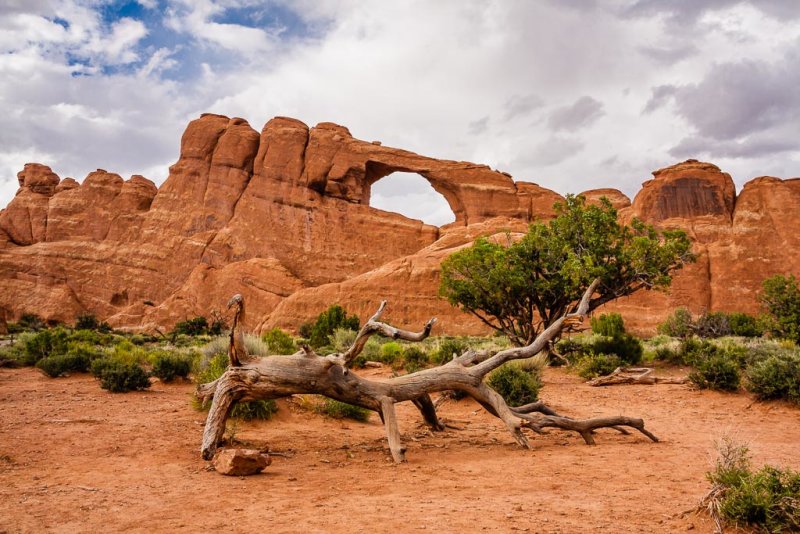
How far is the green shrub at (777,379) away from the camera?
36.3 ft

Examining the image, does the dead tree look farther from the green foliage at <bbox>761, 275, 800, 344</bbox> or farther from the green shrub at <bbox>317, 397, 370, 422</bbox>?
the green foliage at <bbox>761, 275, 800, 344</bbox>

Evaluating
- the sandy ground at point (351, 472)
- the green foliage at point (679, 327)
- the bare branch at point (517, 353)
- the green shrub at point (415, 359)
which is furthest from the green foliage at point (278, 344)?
the green foliage at point (679, 327)

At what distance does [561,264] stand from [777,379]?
31.6ft

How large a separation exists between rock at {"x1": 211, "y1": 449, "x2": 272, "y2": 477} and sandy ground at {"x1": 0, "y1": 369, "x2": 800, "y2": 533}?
4.2 inches

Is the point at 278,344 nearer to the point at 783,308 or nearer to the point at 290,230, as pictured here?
the point at 783,308

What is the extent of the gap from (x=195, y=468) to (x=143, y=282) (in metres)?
53.7

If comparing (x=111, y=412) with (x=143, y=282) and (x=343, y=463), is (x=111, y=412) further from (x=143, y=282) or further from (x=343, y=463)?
(x=143, y=282)

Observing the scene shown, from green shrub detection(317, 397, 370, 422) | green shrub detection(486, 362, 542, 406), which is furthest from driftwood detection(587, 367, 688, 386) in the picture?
green shrub detection(317, 397, 370, 422)

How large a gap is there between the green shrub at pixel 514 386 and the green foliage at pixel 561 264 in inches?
319

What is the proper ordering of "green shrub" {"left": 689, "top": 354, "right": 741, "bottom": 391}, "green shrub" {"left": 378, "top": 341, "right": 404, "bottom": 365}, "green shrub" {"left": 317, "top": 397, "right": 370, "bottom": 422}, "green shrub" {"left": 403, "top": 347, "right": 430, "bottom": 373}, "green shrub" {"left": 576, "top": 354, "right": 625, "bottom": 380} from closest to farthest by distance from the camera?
"green shrub" {"left": 317, "top": 397, "right": 370, "bottom": 422}
"green shrub" {"left": 689, "top": 354, "right": 741, "bottom": 391}
"green shrub" {"left": 576, "top": 354, "right": 625, "bottom": 380}
"green shrub" {"left": 403, "top": 347, "right": 430, "bottom": 373}
"green shrub" {"left": 378, "top": 341, "right": 404, "bottom": 365}

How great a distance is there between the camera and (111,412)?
398 inches

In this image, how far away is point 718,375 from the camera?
13031 millimetres

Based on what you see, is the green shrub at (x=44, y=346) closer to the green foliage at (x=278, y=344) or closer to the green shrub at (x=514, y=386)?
the green foliage at (x=278, y=344)

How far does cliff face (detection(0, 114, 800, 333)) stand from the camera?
5056 cm
